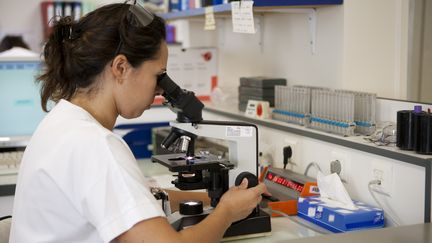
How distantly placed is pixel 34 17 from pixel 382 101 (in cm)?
465

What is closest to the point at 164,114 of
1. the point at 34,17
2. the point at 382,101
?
the point at 382,101

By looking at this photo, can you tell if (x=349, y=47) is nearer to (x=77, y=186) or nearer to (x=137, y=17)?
(x=137, y=17)

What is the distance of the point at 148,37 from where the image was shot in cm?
129

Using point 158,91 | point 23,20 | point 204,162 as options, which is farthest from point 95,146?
point 23,20

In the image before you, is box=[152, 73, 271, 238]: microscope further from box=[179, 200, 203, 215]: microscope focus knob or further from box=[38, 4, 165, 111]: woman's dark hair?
box=[38, 4, 165, 111]: woman's dark hair

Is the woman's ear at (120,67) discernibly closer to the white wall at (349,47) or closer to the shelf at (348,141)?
the shelf at (348,141)

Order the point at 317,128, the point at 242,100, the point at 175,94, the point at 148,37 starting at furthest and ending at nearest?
the point at 242,100
the point at 317,128
the point at 175,94
the point at 148,37

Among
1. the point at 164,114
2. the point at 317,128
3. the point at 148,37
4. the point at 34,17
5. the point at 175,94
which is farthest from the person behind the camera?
the point at 34,17

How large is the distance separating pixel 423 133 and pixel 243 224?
571mm

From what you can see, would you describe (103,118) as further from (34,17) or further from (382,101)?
(34,17)

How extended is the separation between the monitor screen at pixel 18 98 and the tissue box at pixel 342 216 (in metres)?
1.64

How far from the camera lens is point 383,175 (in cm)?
164

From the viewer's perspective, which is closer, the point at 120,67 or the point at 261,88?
the point at 120,67

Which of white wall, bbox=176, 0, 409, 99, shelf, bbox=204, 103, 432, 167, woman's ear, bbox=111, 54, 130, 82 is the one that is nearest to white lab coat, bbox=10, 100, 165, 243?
woman's ear, bbox=111, 54, 130, 82
